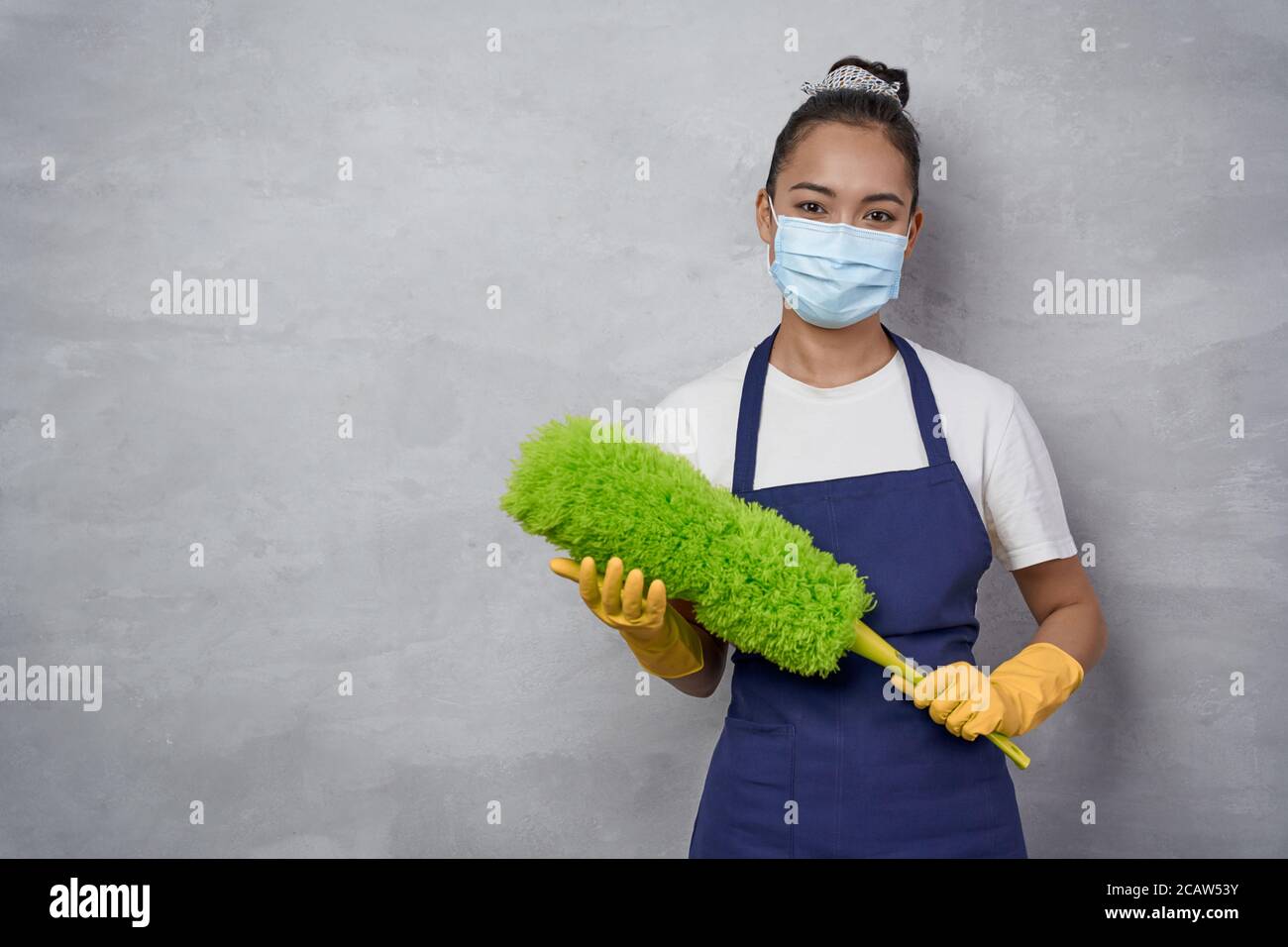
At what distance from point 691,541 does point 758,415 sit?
338 mm

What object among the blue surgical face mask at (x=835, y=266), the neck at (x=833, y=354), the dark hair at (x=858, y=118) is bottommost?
the neck at (x=833, y=354)

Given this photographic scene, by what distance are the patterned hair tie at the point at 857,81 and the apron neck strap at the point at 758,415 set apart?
0.39m

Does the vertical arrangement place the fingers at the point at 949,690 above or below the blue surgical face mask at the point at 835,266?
below

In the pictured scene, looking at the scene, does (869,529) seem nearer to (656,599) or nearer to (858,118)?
(656,599)

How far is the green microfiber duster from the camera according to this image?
124 cm

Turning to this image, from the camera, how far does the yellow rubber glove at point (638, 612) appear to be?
1270mm

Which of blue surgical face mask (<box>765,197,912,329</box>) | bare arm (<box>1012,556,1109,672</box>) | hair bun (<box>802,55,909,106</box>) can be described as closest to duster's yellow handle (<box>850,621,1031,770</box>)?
bare arm (<box>1012,556,1109,672</box>)

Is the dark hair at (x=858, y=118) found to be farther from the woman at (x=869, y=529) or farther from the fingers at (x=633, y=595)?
the fingers at (x=633, y=595)

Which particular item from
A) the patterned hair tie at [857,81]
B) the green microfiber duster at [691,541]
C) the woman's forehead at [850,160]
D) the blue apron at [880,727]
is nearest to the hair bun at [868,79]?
the patterned hair tie at [857,81]

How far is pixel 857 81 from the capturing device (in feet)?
5.11

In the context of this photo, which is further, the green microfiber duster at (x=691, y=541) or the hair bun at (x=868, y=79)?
the hair bun at (x=868, y=79)

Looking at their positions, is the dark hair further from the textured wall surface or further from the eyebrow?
the textured wall surface

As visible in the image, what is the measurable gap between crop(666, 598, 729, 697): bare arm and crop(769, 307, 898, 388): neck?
0.40 m

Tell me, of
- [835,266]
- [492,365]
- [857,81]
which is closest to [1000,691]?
[835,266]
